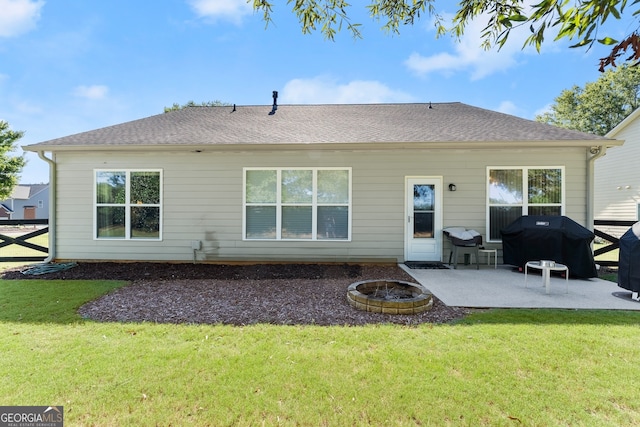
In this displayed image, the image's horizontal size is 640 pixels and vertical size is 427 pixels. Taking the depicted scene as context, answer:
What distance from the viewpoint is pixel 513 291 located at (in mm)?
4766

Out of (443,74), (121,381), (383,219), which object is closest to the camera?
(121,381)

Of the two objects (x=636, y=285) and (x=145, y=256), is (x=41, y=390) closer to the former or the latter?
(x=145, y=256)

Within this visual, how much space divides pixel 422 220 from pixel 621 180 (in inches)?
462

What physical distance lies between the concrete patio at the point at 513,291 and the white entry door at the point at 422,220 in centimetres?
77

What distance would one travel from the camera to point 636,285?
4.34 m

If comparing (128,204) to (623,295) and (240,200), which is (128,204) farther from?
(623,295)

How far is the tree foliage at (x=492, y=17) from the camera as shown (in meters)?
1.91

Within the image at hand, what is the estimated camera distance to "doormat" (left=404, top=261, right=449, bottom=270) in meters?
6.39

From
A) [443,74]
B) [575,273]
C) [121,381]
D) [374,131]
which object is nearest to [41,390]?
[121,381]

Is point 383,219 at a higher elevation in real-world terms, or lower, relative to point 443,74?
lower

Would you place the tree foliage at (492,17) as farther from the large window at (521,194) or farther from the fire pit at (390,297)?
the large window at (521,194)

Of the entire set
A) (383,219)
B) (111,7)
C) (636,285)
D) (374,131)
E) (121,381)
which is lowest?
(121,381)

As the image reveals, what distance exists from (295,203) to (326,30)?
165 inches

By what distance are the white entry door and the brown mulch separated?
2.57 ft
